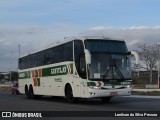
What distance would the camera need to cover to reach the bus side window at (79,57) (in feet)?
75.9

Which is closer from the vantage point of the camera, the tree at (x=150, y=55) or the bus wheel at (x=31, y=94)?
the bus wheel at (x=31, y=94)

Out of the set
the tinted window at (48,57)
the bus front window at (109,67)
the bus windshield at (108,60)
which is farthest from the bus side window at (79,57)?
the tinted window at (48,57)

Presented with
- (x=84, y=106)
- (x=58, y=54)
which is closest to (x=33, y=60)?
(x=58, y=54)

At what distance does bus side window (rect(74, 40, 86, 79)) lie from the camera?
23.1 m

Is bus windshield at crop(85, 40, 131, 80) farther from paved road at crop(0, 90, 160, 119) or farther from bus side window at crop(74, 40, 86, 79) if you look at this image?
paved road at crop(0, 90, 160, 119)

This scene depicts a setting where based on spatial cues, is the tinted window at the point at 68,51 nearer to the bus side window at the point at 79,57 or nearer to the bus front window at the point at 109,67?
the bus side window at the point at 79,57

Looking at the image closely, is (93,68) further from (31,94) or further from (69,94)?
(31,94)

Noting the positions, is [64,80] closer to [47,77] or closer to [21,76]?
[47,77]

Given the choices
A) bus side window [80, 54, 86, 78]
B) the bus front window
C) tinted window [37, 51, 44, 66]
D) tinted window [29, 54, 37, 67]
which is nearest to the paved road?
the bus front window

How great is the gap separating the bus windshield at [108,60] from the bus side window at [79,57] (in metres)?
0.45

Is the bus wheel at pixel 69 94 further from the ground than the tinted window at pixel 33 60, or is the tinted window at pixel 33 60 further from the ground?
the tinted window at pixel 33 60

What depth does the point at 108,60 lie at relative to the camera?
23.0 metres

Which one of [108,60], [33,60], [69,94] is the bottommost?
[69,94]

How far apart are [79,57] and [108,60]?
168cm
